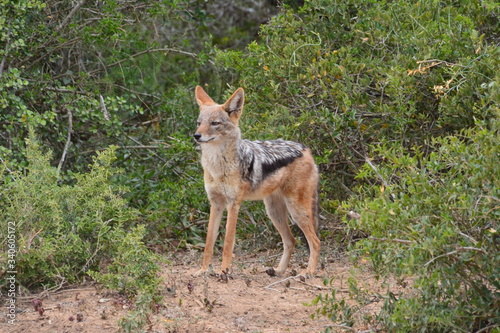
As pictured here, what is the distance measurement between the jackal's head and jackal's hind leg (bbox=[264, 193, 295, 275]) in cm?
89

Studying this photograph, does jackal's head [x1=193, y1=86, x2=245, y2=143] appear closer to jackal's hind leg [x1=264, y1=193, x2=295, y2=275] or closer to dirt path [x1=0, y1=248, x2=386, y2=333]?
jackal's hind leg [x1=264, y1=193, x2=295, y2=275]

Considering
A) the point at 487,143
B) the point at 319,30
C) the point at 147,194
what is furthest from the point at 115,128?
the point at 487,143

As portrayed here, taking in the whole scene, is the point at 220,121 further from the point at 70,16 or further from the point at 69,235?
the point at 70,16

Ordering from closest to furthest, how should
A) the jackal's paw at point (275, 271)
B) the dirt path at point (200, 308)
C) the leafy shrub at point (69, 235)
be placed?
1. the dirt path at point (200, 308)
2. the leafy shrub at point (69, 235)
3. the jackal's paw at point (275, 271)

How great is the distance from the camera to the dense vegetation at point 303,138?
4.54 m

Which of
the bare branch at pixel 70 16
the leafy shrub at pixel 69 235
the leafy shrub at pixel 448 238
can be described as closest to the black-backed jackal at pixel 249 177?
the leafy shrub at pixel 69 235

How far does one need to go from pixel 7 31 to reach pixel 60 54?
6.44 feet

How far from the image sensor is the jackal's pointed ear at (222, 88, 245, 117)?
7.41 m

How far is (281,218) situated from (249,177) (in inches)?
30.8

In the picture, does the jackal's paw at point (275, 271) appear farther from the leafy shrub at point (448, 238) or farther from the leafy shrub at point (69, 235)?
the leafy shrub at point (448, 238)

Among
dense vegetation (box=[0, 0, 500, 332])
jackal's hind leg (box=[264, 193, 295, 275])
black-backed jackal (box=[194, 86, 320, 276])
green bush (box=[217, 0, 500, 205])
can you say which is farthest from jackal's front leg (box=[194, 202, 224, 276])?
green bush (box=[217, 0, 500, 205])

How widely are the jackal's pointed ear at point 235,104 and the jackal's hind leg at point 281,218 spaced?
3.38 feet

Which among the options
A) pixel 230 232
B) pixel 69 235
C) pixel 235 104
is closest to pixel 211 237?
pixel 230 232

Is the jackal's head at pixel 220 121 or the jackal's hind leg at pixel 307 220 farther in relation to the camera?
the jackal's hind leg at pixel 307 220
